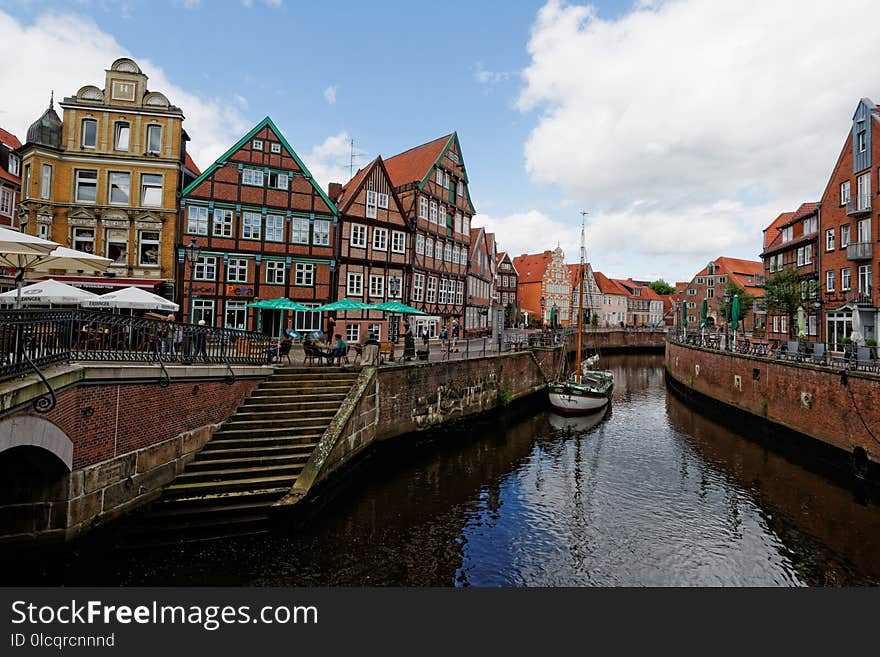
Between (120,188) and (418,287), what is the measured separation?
61.7ft

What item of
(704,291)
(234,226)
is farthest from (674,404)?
(704,291)

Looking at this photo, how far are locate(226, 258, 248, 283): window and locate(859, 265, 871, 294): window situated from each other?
3731cm

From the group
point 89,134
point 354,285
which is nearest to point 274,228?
point 354,285

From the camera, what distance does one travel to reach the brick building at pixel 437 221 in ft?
114

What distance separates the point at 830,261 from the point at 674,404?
14.3 meters

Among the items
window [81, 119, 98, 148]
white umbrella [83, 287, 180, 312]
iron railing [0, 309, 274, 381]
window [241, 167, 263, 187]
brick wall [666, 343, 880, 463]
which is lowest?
brick wall [666, 343, 880, 463]

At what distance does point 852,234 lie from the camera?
30016 mm

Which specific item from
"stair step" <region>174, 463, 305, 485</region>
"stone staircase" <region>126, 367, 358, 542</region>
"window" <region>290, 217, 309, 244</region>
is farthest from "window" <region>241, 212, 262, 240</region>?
"stair step" <region>174, 463, 305, 485</region>

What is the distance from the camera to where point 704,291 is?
8331 centimetres

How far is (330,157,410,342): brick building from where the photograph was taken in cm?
3031

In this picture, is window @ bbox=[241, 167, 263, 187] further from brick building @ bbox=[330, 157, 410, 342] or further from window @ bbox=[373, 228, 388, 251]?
window @ bbox=[373, 228, 388, 251]

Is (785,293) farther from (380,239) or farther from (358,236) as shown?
(358,236)

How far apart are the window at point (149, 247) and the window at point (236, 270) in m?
3.63

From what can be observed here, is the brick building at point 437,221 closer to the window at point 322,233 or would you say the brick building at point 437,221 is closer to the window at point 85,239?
the window at point 322,233
